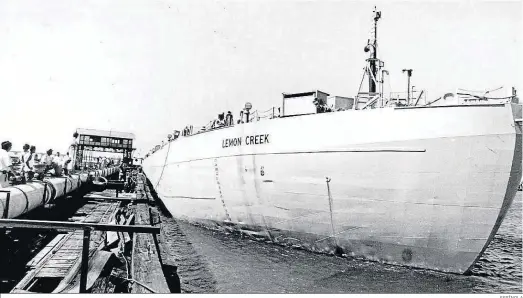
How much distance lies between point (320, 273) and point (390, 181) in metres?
2.42

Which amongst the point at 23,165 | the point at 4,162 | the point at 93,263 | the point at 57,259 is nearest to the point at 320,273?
the point at 93,263

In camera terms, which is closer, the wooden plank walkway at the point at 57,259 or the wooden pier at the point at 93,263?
the wooden pier at the point at 93,263

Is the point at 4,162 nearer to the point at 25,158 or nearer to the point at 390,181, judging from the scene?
the point at 25,158

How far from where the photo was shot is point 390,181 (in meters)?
7.00

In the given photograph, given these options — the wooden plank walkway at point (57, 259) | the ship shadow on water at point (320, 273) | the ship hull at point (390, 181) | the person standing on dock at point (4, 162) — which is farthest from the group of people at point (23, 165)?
the ship hull at point (390, 181)

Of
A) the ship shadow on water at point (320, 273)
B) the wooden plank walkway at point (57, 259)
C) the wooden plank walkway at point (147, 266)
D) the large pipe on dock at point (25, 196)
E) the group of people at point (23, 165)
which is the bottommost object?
the ship shadow on water at point (320, 273)

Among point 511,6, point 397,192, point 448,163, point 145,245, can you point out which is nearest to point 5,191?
point 145,245

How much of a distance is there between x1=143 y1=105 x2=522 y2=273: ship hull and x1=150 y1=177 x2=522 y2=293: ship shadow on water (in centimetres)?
25

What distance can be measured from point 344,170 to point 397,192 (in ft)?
3.72

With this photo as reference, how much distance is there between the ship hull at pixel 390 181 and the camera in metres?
6.45

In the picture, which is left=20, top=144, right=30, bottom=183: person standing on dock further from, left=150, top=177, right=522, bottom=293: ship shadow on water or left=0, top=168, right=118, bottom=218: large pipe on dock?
left=150, top=177, right=522, bottom=293: ship shadow on water

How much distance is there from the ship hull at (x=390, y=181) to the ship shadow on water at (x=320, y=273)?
0.25m

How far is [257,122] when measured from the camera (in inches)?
385

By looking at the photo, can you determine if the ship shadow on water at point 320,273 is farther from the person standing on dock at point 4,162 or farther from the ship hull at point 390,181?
the person standing on dock at point 4,162
